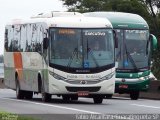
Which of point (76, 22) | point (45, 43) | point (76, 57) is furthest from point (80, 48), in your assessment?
point (45, 43)

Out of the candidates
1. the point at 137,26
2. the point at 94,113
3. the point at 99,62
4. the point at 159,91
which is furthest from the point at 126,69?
the point at 94,113

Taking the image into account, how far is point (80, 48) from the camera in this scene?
2844 cm

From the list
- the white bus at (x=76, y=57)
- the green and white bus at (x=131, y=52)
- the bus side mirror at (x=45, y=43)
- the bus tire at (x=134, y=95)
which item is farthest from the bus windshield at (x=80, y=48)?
the bus tire at (x=134, y=95)

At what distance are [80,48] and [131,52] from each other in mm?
7528

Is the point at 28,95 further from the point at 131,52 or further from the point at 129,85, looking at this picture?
the point at 131,52

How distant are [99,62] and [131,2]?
26.5m

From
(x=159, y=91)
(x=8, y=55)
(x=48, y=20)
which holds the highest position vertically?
(x=48, y=20)

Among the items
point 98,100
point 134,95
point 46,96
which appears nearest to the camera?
point 46,96

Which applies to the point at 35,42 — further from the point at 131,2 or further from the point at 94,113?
the point at 131,2

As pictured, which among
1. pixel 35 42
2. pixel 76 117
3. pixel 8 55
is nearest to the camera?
pixel 76 117

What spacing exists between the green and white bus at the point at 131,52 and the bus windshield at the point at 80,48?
6848 mm

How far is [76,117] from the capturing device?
20688 millimetres

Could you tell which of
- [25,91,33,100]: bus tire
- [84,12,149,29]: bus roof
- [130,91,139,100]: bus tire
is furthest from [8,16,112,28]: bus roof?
[130,91,139,100]: bus tire

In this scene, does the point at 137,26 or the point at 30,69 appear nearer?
the point at 30,69
